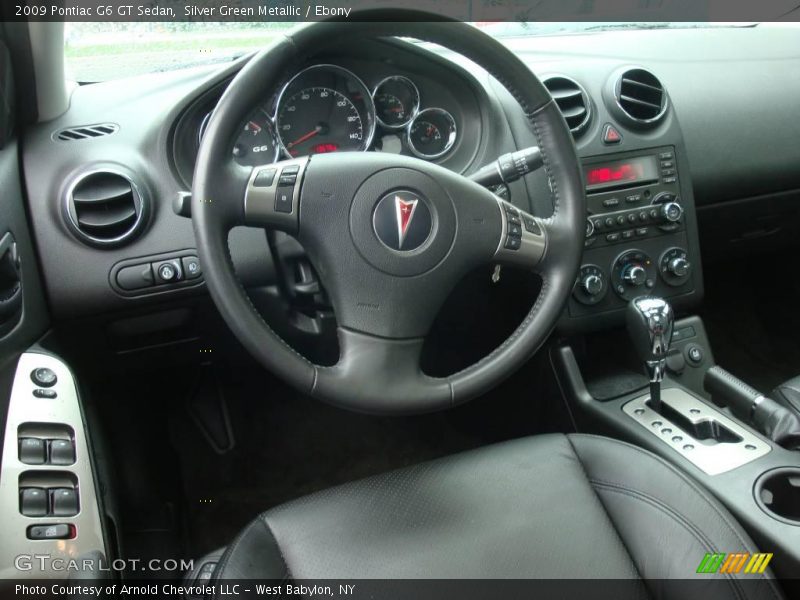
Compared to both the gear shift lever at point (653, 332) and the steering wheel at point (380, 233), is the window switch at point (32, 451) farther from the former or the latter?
the gear shift lever at point (653, 332)

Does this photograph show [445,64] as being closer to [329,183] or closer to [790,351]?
[329,183]

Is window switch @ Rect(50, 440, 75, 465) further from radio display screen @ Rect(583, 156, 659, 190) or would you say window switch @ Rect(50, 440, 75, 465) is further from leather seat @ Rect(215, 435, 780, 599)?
radio display screen @ Rect(583, 156, 659, 190)

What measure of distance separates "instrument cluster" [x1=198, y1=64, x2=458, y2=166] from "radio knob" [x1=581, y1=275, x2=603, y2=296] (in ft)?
1.29

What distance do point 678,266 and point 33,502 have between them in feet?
4.27

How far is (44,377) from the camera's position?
4.09ft

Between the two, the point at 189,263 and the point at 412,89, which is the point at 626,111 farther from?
the point at 189,263

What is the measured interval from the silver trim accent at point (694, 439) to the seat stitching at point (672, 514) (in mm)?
170

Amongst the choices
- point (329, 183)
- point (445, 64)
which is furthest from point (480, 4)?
point (329, 183)

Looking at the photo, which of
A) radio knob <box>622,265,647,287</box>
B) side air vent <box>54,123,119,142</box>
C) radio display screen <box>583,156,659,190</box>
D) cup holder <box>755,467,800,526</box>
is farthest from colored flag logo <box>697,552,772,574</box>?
side air vent <box>54,123,119,142</box>

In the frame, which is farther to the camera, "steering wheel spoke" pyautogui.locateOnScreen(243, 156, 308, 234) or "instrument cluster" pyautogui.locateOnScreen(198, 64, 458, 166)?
"instrument cluster" pyautogui.locateOnScreen(198, 64, 458, 166)

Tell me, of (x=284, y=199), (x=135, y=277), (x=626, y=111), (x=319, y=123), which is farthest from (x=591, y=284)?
(x=135, y=277)

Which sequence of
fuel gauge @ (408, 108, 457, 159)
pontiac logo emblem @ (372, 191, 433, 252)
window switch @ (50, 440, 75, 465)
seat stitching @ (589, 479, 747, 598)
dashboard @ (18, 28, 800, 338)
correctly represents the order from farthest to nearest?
fuel gauge @ (408, 108, 457, 159), dashboard @ (18, 28, 800, 338), window switch @ (50, 440, 75, 465), pontiac logo emblem @ (372, 191, 433, 252), seat stitching @ (589, 479, 747, 598)

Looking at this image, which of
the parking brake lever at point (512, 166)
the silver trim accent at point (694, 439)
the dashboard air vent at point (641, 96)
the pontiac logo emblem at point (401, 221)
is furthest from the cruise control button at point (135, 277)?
the dashboard air vent at point (641, 96)

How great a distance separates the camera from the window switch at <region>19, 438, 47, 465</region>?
3.80ft
